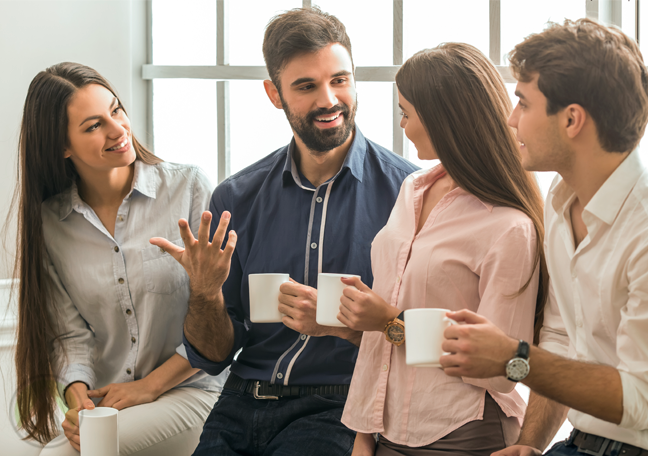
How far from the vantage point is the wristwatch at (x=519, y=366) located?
106 centimetres

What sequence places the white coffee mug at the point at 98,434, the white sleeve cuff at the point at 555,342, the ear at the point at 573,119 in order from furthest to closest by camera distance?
the white coffee mug at the point at 98,434 < the white sleeve cuff at the point at 555,342 < the ear at the point at 573,119

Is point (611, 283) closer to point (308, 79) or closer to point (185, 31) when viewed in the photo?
point (308, 79)

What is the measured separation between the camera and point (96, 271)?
211 centimetres

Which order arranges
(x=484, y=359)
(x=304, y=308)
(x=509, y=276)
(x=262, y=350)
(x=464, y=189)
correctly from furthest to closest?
(x=262, y=350) → (x=304, y=308) → (x=464, y=189) → (x=509, y=276) → (x=484, y=359)

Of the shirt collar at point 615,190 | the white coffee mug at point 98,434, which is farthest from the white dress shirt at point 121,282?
the shirt collar at point 615,190

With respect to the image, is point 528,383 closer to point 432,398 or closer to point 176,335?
point 432,398

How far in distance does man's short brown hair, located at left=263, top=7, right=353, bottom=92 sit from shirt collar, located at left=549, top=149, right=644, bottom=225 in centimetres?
104

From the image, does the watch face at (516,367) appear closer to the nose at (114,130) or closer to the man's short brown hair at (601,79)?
the man's short brown hair at (601,79)

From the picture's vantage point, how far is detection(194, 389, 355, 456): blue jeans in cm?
169

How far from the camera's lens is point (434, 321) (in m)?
1.12

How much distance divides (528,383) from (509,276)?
0.30 metres

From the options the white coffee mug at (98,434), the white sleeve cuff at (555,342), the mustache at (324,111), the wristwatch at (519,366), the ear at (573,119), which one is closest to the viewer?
the wristwatch at (519,366)

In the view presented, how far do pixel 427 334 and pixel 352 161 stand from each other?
0.92 metres

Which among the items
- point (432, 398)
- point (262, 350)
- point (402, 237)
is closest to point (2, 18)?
point (262, 350)
